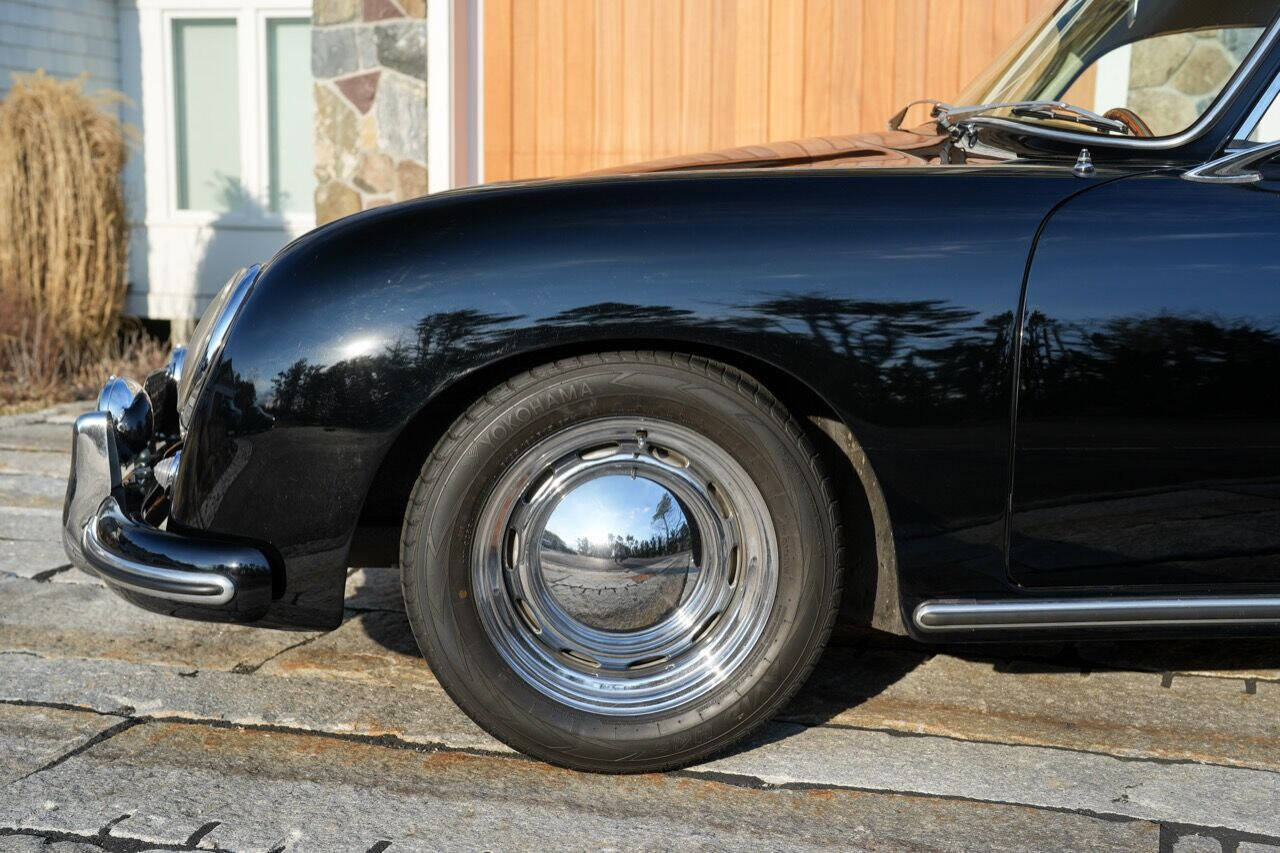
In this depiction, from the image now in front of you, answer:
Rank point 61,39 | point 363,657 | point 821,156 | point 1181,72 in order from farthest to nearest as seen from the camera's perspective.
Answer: point 61,39, point 363,657, point 821,156, point 1181,72

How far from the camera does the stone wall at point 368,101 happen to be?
21.7 feet

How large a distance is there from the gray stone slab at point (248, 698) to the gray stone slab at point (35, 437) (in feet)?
9.20

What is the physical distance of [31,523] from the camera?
4203mm

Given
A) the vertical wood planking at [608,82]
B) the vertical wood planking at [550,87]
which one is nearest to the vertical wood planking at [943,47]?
the vertical wood planking at [608,82]

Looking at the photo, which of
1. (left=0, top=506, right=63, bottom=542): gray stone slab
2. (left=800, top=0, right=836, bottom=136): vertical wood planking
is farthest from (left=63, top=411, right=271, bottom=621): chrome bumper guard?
(left=800, top=0, right=836, bottom=136): vertical wood planking

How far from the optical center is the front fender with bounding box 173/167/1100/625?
7.07ft

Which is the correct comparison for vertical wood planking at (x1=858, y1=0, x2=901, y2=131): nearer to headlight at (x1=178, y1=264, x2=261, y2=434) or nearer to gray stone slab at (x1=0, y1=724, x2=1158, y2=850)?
headlight at (x1=178, y1=264, x2=261, y2=434)

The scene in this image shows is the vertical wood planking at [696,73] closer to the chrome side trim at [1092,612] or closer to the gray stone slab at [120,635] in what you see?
the gray stone slab at [120,635]

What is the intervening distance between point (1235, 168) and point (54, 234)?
6502 millimetres

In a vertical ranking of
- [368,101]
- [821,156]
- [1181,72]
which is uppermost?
[368,101]

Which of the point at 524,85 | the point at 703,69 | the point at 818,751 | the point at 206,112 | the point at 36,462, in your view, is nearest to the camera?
the point at 818,751

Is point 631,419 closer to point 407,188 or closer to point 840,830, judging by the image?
point 840,830

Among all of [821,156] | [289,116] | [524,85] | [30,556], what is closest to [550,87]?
[524,85]

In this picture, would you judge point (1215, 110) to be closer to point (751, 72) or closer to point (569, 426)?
point (569, 426)
